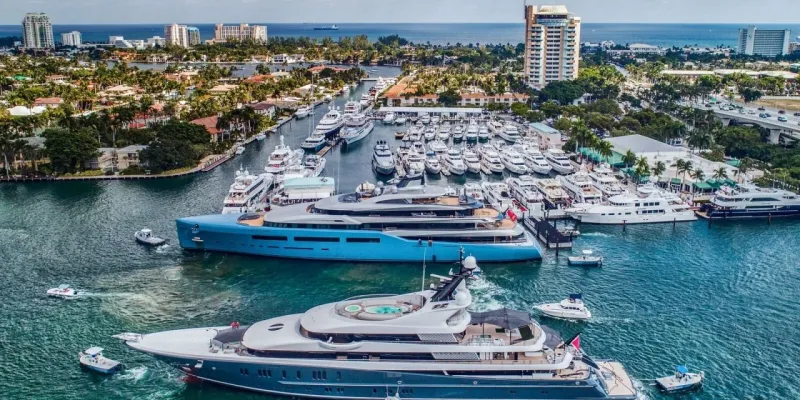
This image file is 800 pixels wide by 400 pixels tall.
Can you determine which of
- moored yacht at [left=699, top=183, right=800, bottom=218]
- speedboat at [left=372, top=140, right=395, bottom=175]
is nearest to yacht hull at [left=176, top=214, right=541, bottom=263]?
moored yacht at [left=699, top=183, right=800, bottom=218]

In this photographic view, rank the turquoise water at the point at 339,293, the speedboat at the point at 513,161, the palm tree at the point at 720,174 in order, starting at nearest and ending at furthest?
the turquoise water at the point at 339,293
the palm tree at the point at 720,174
the speedboat at the point at 513,161

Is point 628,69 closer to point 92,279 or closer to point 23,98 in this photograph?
point 23,98

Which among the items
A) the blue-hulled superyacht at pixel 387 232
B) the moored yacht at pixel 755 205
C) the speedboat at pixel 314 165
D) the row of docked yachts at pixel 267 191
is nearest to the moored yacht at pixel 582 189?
the moored yacht at pixel 755 205

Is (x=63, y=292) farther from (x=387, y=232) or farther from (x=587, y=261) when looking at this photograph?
(x=587, y=261)

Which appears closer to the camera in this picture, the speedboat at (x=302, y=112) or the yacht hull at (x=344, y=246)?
the yacht hull at (x=344, y=246)

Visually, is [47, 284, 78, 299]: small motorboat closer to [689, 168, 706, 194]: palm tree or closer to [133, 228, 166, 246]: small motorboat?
[133, 228, 166, 246]: small motorboat

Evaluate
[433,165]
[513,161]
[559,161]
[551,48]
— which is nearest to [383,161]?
[433,165]

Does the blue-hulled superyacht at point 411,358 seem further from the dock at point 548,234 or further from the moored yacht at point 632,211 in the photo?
the moored yacht at point 632,211
